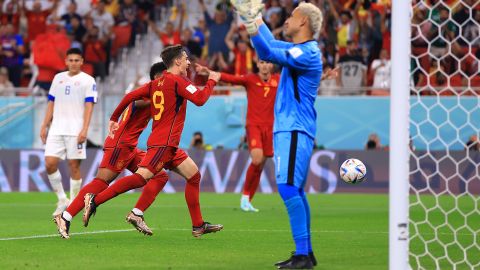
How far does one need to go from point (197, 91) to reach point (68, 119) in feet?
14.5

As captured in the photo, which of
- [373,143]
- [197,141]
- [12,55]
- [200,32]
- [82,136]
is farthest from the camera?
[200,32]

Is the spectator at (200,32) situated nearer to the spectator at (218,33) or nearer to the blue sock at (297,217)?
the spectator at (218,33)

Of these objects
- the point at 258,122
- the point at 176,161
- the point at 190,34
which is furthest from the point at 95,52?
the point at 176,161

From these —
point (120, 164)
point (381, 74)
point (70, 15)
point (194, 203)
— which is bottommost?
point (194, 203)

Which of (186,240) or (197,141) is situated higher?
(197,141)

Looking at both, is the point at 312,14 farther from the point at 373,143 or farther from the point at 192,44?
the point at 192,44

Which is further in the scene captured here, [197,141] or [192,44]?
[192,44]

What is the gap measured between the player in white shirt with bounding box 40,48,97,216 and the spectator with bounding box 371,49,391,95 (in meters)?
9.05

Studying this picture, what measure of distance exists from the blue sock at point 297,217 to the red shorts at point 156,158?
2786mm

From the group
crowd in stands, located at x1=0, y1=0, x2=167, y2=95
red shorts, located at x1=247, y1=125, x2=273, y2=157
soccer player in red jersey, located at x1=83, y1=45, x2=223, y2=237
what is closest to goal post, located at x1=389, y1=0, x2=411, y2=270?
soccer player in red jersey, located at x1=83, y1=45, x2=223, y2=237

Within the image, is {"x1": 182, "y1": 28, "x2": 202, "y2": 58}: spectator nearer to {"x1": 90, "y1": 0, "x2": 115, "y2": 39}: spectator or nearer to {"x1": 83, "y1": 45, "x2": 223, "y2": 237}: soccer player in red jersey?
{"x1": 90, "y1": 0, "x2": 115, "y2": 39}: spectator

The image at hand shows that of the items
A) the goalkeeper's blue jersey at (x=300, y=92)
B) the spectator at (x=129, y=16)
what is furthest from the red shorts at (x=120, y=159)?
the spectator at (x=129, y=16)

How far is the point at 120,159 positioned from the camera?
1154cm

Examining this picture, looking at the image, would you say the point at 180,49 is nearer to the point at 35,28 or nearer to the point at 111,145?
the point at 111,145
